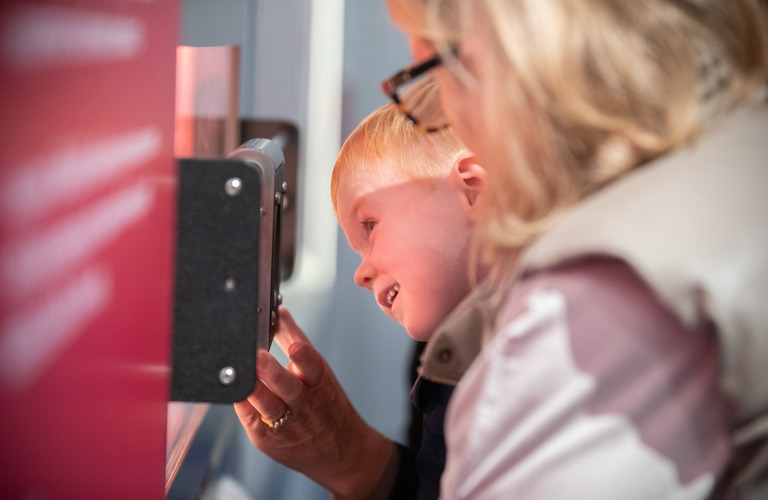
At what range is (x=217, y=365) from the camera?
70 centimetres

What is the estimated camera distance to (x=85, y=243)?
493 mm

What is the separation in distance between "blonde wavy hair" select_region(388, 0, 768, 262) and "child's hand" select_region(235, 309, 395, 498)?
1.54 ft

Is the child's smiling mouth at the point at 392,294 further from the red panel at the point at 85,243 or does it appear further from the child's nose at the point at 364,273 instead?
the red panel at the point at 85,243

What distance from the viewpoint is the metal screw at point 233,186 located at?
675mm

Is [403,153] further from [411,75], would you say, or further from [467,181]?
[411,75]

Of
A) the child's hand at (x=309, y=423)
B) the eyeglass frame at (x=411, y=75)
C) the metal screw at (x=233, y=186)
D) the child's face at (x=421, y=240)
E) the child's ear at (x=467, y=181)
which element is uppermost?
the eyeglass frame at (x=411, y=75)

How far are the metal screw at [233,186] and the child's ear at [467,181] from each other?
60cm

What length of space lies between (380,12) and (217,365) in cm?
179

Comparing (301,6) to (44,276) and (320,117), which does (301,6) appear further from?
(44,276)

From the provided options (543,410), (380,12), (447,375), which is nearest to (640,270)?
(543,410)

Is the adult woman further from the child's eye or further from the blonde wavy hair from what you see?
the child's eye

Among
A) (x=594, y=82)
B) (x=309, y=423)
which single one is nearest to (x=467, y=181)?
(x=309, y=423)

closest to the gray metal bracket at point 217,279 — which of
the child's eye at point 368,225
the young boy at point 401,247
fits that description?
the young boy at point 401,247

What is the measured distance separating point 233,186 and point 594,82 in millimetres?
334
